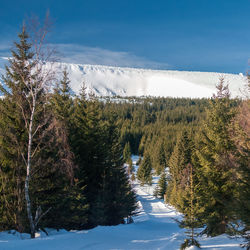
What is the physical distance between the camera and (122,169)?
23375 millimetres

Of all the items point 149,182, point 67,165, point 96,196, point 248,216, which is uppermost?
point 67,165

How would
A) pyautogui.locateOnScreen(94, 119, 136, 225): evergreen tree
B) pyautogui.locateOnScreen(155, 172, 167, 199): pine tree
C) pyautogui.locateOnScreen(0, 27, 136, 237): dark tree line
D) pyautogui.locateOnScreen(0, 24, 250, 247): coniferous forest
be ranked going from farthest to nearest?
1. pyautogui.locateOnScreen(155, 172, 167, 199): pine tree
2. pyautogui.locateOnScreen(94, 119, 136, 225): evergreen tree
3. pyautogui.locateOnScreen(0, 27, 136, 237): dark tree line
4. pyautogui.locateOnScreen(0, 24, 250, 247): coniferous forest

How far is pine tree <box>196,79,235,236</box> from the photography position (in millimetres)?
13430

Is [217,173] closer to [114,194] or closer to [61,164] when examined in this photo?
[61,164]

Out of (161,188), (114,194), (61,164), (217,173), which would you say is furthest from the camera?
(161,188)

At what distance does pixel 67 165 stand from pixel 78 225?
8868 mm

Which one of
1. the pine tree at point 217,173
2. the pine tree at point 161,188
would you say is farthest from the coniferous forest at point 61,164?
the pine tree at point 161,188

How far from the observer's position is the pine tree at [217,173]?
1343cm

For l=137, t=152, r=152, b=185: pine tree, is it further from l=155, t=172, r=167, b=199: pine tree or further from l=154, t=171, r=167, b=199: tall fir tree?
l=155, t=172, r=167, b=199: pine tree

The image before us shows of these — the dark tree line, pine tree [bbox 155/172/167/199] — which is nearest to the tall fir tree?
pine tree [bbox 155/172/167/199]

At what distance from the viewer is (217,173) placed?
13.9 meters

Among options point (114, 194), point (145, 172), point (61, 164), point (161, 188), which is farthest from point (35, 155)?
point (145, 172)

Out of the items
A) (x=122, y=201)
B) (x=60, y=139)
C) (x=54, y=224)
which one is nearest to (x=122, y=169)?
(x=122, y=201)

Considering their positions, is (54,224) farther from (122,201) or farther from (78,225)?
(122,201)
